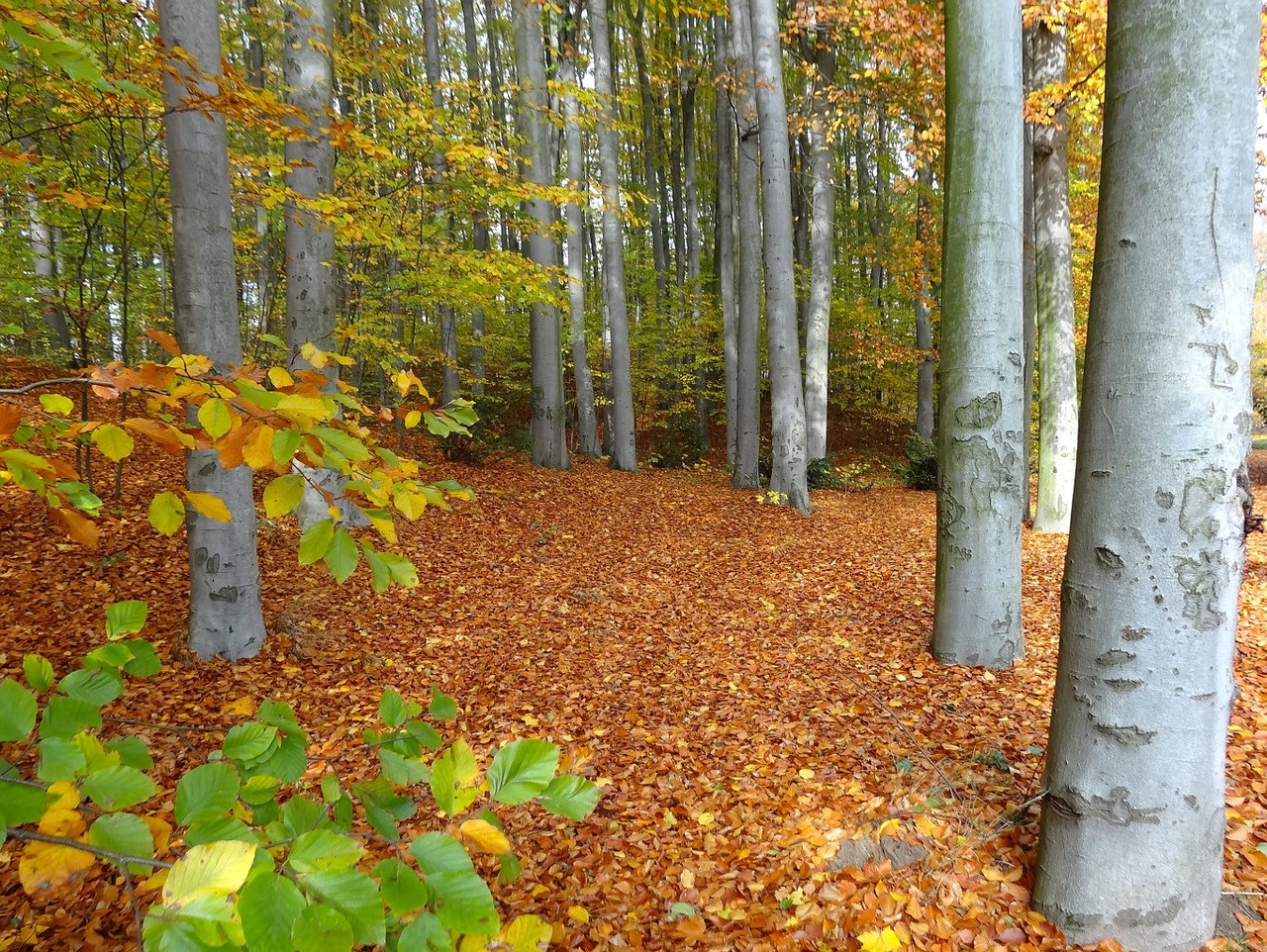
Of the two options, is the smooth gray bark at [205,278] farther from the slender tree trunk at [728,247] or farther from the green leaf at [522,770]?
the slender tree trunk at [728,247]

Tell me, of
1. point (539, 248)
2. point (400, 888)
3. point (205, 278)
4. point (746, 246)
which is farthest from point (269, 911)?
point (746, 246)

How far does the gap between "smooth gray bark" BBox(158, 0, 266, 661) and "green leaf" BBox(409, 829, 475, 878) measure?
3590mm

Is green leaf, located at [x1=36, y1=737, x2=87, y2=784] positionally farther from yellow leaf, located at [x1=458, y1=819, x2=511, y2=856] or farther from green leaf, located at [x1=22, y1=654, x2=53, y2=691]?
yellow leaf, located at [x1=458, y1=819, x2=511, y2=856]

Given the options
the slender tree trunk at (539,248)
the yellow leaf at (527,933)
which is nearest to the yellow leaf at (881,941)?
the yellow leaf at (527,933)

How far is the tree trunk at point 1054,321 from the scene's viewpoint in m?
7.98

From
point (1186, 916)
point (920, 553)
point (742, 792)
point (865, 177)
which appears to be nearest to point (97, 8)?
point (742, 792)

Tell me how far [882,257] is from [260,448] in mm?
18715

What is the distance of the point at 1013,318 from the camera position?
372 centimetres

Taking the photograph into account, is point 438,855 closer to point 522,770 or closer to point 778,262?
point 522,770

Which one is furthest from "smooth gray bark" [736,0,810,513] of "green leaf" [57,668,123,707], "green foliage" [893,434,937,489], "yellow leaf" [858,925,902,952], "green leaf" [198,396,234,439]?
"green leaf" [57,668,123,707]

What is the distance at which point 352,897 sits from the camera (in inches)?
28.8

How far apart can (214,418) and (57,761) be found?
0.51 m

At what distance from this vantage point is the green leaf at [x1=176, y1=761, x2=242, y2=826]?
2.91 ft

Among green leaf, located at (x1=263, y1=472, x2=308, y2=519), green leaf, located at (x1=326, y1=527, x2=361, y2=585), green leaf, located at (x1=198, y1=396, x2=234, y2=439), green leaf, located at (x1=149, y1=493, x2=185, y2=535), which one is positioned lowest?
green leaf, located at (x1=326, y1=527, x2=361, y2=585)
